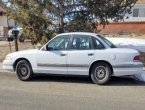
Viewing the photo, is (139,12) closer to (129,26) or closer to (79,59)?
(129,26)

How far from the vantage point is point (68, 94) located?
993 centimetres

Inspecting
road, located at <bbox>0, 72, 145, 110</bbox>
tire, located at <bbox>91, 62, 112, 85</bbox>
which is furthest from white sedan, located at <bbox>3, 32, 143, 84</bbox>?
road, located at <bbox>0, 72, 145, 110</bbox>

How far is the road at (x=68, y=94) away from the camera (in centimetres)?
848

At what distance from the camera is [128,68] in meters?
11.4

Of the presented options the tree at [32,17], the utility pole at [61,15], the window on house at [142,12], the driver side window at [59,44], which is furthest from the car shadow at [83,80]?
the window on house at [142,12]

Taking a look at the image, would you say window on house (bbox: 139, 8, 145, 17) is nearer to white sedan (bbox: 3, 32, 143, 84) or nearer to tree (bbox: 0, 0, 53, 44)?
tree (bbox: 0, 0, 53, 44)

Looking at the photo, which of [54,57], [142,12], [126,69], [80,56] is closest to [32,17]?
[54,57]

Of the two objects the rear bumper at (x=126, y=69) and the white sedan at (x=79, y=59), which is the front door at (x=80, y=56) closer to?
the white sedan at (x=79, y=59)

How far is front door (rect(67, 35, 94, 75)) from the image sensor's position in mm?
11664

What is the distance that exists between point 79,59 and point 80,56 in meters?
0.10

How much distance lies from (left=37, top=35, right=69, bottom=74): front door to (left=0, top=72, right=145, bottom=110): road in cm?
41

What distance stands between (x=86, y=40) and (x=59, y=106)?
3.94m

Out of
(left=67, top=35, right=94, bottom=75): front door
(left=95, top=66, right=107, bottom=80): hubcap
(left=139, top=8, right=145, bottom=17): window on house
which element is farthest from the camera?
(left=139, top=8, right=145, bottom=17): window on house

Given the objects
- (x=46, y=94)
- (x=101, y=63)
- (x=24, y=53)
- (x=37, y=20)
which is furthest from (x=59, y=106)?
(x=37, y=20)
